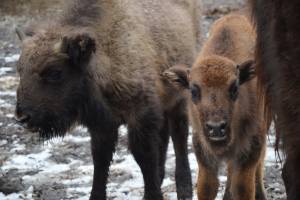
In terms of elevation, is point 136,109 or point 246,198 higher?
point 136,109

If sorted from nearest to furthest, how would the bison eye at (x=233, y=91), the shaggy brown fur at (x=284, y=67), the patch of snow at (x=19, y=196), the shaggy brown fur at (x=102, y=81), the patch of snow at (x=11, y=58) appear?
the shaggy brown fur at (x=284, y=67) < the bison eye at (x=233, y=91) < the shaggy brown fur at (x=102, y=81) < the patch of snow at (x=19, y=196) < the patch of snow at (x=11, y=58)

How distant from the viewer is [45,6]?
14898 mm

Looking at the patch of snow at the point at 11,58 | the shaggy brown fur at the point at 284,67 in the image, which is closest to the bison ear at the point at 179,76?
the shaggy brown fur at the point at 284,67

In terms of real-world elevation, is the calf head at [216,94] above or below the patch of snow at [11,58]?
above

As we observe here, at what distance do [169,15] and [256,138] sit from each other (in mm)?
1916

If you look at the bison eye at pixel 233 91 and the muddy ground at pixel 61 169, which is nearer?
the bison eye at pixel 233 91

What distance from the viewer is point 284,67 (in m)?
3.50

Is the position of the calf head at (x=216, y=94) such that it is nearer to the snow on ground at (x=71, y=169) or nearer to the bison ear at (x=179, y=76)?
the bison ear at (x=179, y=76)

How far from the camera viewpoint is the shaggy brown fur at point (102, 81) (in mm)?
5551

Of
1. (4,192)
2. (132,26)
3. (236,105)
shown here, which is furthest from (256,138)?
(4,192)

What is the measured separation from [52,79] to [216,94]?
1.30 meters

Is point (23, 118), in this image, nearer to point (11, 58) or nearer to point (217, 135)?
point (217, 135)

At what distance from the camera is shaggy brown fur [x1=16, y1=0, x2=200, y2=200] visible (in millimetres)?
5551

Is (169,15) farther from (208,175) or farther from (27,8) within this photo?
(27,8)
